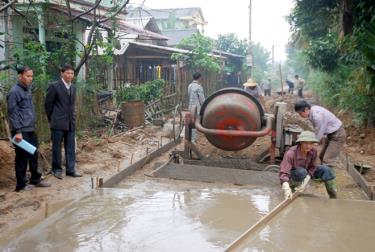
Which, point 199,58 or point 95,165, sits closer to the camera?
point 95,165

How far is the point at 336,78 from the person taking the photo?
58.1 ft

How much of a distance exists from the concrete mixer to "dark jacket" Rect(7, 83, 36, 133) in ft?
9.43

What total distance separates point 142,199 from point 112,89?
9844mm

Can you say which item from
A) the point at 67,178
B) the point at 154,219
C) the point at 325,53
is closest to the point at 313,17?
the point at 325,53

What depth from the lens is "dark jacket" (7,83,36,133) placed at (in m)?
6.38

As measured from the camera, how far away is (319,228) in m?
4.92

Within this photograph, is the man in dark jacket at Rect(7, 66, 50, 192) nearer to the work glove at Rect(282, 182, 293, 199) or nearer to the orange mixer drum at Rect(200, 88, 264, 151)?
the orange mixer drum at Rect(200, 88, 264, 151)

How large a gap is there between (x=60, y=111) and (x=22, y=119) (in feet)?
2.83

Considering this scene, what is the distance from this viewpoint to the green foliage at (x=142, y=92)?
14625 mm

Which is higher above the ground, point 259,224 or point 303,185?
point 303,185

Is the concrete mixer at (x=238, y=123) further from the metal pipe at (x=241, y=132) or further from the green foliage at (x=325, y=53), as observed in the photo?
the green foliage at (x=325, y=53)

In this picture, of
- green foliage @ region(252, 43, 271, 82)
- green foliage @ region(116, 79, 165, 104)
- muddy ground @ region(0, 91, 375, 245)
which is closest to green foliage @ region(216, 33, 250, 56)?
green foliage @ region(116, 79, 165, 104)

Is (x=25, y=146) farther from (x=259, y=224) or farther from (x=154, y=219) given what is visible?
(x=259, y=224)

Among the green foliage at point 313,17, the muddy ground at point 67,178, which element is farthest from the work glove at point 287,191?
the green foliage at point 313,17
